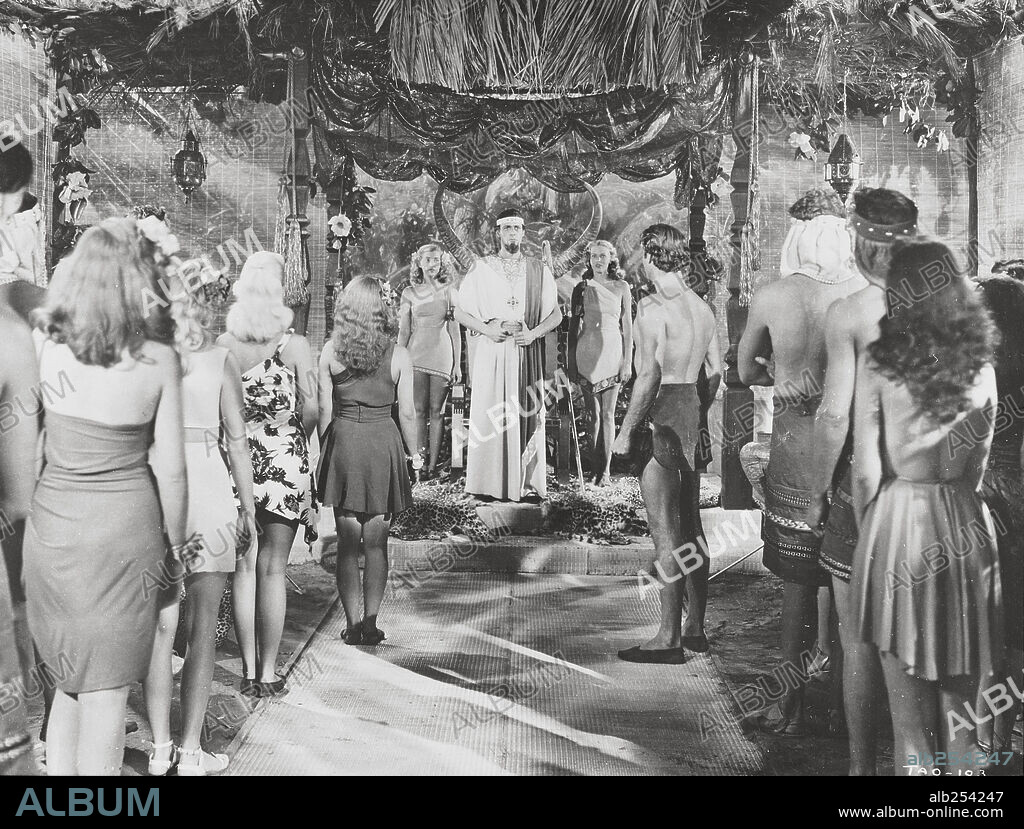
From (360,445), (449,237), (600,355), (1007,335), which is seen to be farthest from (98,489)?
(449,237)

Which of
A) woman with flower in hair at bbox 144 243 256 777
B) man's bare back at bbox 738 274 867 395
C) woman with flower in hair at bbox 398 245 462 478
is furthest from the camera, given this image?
woman with flower in hair at bbox 398 245 462 478

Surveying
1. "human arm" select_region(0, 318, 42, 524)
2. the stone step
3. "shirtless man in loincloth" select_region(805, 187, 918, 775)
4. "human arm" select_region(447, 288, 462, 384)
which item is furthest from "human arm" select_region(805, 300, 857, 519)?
"human arm" select_region(447, 288, 462, 384)

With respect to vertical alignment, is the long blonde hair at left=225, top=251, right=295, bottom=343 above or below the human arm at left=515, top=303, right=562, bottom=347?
above

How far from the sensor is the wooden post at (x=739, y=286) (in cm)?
411

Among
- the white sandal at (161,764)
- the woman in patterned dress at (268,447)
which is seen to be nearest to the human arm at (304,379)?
the woman in patterned dress at (268,447)

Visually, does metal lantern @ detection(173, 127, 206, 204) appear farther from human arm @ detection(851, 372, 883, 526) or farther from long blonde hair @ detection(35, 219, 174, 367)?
human arm @ detection(851, 372, 883, 526)

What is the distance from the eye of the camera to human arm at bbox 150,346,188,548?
288 cm

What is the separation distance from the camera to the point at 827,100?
3900 millimetres

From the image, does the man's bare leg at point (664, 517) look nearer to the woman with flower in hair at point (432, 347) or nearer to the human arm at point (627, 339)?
the human arm at point (627, 339)

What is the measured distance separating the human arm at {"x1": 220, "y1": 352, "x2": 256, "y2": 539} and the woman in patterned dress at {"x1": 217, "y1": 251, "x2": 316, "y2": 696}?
7.1 inches

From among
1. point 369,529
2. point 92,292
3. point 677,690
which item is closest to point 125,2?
point 92,292

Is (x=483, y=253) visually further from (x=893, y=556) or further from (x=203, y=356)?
(x=893, y=556)

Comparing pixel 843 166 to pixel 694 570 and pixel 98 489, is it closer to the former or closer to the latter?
pixel 694 570

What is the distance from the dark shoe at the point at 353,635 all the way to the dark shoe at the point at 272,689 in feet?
1.53
